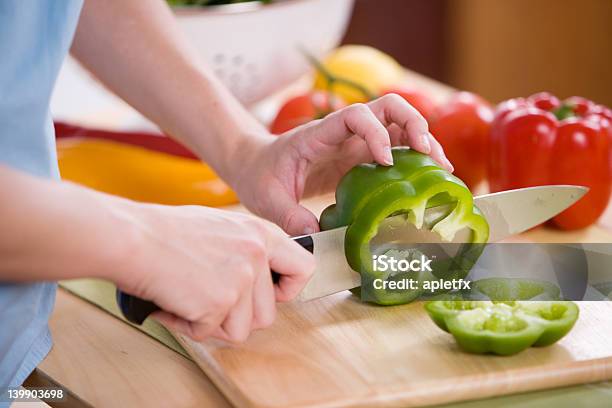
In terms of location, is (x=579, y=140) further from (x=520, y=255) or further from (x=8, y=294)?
(x=8, y=294)

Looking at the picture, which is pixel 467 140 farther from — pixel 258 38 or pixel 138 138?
pixel 138 138

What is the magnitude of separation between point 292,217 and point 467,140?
1.71ft

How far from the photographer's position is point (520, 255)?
1.34 m

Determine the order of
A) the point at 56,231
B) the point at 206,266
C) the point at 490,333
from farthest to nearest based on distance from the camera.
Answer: the point at 490,333, the point at 206,266, the point at 56,231

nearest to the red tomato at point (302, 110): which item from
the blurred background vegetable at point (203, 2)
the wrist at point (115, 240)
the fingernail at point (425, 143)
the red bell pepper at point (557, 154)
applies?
the blurred background vegetable at point (203, 2)

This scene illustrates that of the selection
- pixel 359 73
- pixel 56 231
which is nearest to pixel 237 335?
pixel 56 231

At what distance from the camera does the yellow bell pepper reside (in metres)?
1.71

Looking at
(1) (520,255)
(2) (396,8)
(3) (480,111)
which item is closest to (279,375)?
(1) (520,255)

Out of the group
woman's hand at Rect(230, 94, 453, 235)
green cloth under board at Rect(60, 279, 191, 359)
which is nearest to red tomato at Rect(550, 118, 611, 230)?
woman's hand at Rect(230, 94, 453, 235)

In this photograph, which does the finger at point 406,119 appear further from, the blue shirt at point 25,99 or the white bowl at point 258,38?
the white bowl at point 258,38

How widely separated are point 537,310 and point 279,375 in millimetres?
317

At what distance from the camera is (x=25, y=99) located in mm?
1082

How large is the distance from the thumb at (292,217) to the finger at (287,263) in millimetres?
214

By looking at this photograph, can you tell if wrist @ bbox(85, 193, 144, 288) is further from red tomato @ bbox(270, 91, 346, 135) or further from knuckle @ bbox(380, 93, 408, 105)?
red tomato @ bbox(270, 91, 346, 135)
